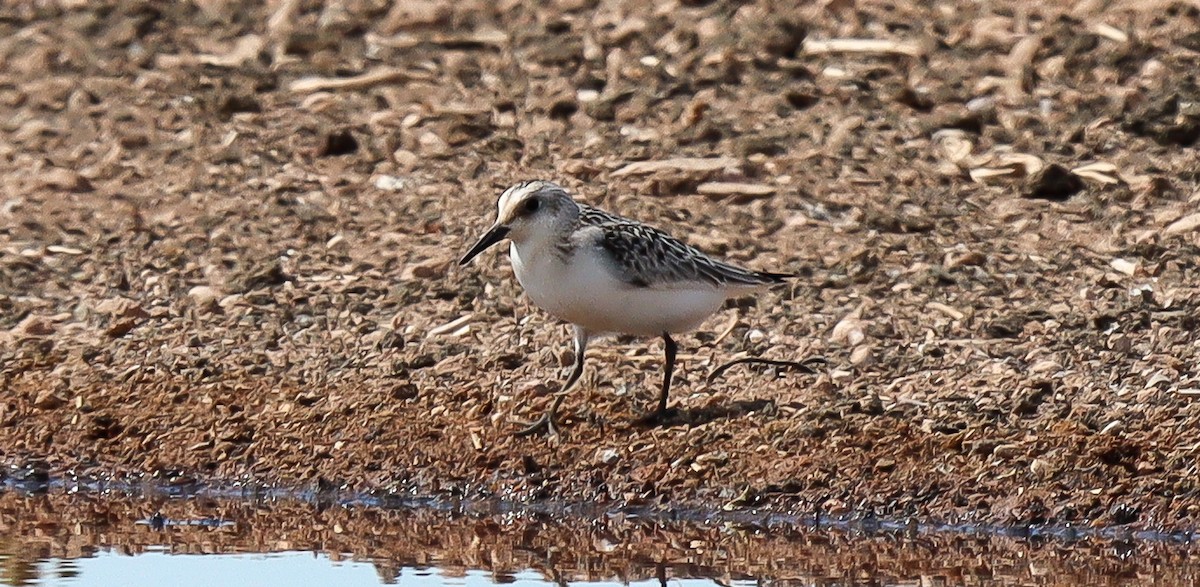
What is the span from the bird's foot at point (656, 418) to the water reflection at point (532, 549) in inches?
25.7

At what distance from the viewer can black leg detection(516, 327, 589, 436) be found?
27.0ft

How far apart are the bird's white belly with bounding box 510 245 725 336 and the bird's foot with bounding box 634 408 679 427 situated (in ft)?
1.02

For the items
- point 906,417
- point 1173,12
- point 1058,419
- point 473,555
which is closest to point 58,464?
point 473,555

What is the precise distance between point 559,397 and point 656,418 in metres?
0.41

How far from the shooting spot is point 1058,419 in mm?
8016

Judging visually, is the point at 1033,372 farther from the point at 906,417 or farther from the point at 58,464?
the point at 58,464

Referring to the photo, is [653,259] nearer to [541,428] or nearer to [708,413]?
[708,413]

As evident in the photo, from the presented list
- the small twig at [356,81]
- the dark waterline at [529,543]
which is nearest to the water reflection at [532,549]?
the dark waterline at [529,543]

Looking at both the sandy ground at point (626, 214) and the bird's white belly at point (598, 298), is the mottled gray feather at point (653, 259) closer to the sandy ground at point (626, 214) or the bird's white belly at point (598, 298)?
the bird's white belly at point (598, 298)

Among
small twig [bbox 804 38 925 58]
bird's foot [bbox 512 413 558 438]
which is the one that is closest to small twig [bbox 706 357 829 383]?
bird's foot [bbox 512 413 558 438]

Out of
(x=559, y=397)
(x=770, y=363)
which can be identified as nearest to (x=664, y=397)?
(x=559, y=397)

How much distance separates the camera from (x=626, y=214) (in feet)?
33.9

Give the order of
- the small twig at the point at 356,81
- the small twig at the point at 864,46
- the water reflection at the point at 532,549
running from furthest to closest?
the small twig at the point at 356,81, the small twig at the point at 864,46, the water reflection at the point at 532,549

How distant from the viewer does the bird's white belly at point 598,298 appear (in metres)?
8.11
